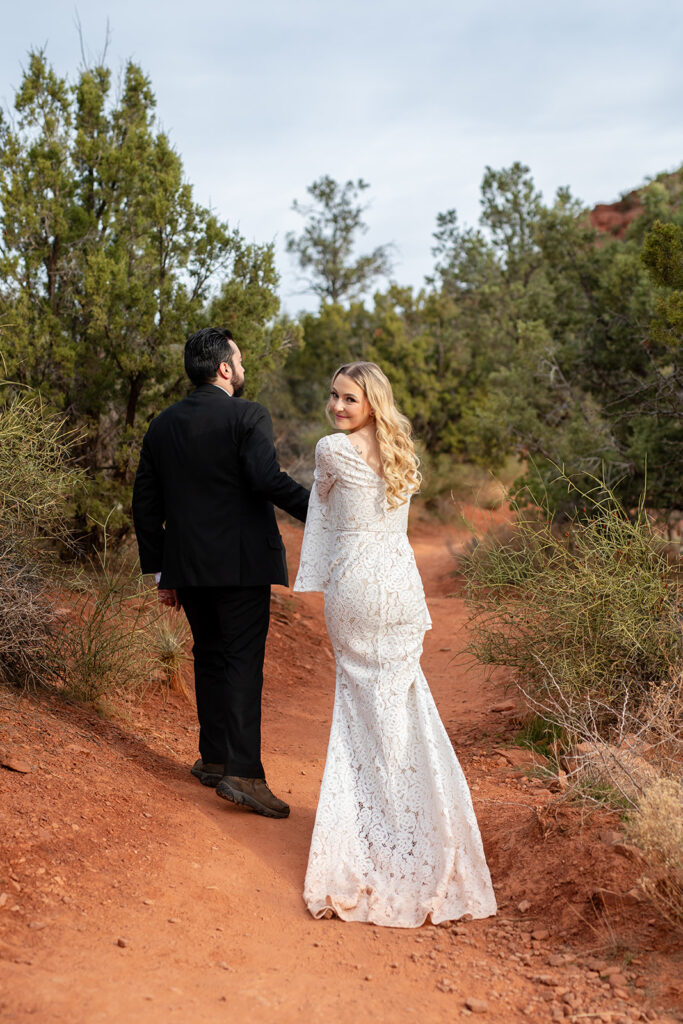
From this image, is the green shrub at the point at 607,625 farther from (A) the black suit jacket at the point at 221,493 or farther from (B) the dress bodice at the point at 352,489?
(A) the black suit jacket at the point at 221,493

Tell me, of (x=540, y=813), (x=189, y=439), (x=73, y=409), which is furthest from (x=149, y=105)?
(x=540, y=813)

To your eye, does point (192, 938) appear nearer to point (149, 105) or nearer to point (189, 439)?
point (189, 439)

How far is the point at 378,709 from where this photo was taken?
3.75 m

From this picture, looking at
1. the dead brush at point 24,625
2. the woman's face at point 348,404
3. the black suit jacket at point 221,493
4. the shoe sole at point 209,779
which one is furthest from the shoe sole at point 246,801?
the woman's face at point 348,404

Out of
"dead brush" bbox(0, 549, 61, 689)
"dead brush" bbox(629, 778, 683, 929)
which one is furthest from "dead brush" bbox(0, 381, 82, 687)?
"dead brush" bbox(629, 778, 683, 929)

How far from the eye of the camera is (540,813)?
12.8 ft

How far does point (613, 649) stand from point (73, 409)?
4614 mm

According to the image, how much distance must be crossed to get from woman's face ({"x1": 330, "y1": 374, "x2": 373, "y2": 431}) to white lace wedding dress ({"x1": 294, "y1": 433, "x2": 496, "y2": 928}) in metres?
0.09

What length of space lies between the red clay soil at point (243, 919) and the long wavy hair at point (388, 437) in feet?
4.75

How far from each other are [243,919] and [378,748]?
0.81 meters

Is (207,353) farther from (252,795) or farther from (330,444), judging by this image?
(252,795)

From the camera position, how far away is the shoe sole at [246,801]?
4234mm

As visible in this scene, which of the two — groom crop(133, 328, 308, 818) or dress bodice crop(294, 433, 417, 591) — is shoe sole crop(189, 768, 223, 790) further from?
dress bodice crop(294, 433, 417, 591)

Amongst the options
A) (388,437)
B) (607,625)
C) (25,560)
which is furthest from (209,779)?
(607,625)
